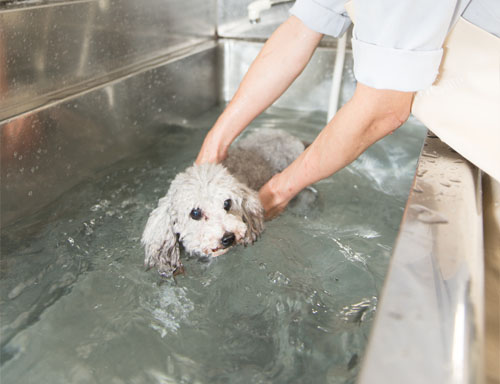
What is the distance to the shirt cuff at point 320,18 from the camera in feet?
4.63

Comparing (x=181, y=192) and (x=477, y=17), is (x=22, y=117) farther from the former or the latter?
(x=477, y=17)

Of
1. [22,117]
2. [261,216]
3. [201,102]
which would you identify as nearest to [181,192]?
[261,216]

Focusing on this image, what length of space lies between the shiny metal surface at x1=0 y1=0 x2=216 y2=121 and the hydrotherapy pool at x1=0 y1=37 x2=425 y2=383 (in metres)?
0.08

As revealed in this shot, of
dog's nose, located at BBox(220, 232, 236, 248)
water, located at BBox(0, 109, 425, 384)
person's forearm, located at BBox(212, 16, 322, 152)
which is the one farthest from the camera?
person's forearm, located at BBox(212, 16, 322, 152)

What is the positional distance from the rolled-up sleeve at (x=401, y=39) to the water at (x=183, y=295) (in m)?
0.63

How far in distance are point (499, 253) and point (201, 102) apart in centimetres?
197

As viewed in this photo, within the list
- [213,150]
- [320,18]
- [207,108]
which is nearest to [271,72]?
[320,18]

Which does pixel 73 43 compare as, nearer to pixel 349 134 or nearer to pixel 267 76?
pixel 267 76

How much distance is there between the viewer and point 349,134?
1173 millimetres

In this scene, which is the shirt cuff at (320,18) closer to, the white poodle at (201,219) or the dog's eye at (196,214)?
the white poodle at (201,219)

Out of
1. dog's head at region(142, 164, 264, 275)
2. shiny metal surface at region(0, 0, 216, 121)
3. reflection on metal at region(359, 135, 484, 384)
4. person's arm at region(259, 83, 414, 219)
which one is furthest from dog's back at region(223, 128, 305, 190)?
reflection on metal at region(359, 135, 484, 384)

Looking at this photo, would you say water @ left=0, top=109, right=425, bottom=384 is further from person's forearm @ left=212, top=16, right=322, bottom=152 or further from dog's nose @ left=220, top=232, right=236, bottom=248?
person's forearm @ left=212, top=16, right=322, bottom=152

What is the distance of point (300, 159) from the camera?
142 cm

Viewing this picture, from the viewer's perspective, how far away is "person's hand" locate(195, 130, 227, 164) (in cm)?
167
